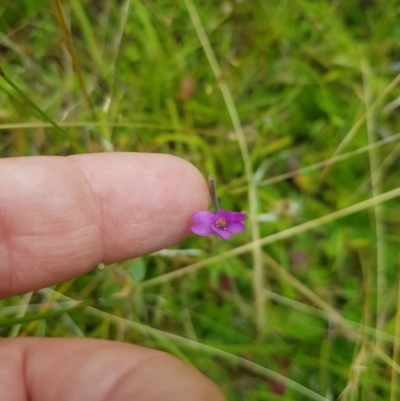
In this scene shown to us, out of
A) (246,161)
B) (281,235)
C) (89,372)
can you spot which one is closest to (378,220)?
(281,235)

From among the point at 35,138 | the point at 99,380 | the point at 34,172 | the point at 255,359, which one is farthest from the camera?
the point at 35,138

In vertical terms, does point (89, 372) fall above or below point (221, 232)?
below

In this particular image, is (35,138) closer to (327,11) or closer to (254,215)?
(254,215)

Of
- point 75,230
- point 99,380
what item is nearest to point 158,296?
point 75,230

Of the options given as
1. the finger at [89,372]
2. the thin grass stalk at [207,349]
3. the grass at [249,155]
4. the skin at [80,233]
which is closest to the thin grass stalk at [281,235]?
the grass at [249,155]

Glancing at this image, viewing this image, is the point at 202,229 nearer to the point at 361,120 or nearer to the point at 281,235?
the point at 281,235

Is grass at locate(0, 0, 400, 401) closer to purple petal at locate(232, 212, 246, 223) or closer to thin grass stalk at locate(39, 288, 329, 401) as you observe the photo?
thin grass stalk at locate(39, 288, 329, 401)

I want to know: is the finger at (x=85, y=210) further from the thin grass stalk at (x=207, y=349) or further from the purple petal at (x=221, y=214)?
the thin grass stalk at (x=207, y=349)
